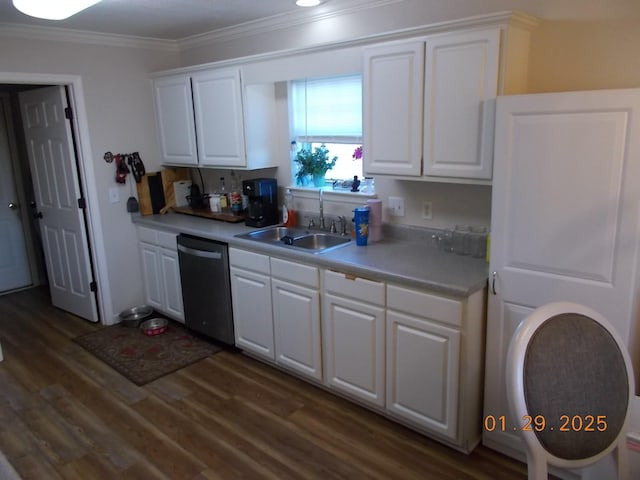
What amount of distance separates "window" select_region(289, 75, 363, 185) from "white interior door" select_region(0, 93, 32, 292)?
329 centimetres

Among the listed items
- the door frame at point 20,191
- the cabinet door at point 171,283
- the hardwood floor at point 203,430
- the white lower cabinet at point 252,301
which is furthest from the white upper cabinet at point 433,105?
the door frame at point 20,191

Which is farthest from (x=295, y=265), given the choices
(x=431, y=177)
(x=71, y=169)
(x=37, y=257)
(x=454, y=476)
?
(x=37, y=257)

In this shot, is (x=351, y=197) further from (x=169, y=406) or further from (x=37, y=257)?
(x=37, y=257)

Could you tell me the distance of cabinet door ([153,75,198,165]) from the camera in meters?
3.96

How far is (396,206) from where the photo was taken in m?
3.12

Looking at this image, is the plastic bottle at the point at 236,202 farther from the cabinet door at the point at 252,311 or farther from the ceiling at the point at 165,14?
the ceiling at the point at 165,14

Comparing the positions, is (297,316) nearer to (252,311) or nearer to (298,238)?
(252,311)

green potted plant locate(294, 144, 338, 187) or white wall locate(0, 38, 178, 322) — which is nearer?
green potted plant locate(294, 144, 338, 187)

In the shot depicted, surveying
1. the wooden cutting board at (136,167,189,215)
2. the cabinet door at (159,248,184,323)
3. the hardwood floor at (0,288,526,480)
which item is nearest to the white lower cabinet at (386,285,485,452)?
the hardwood floor at (0,288,526,480)

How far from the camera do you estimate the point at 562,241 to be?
2.02m

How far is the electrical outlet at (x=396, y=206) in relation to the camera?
3100 mm

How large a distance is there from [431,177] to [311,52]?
45.4 inches

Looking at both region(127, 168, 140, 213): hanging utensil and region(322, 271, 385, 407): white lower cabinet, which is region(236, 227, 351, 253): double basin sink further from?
region(127, 168, 140, 213): hanging utensil

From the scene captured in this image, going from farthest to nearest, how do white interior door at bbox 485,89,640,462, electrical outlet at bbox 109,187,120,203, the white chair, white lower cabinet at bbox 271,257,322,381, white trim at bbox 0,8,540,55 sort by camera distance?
electrical outlet at bbox 109,187,120,203
white lower cabinet at bbox 271,257,322,381
white trim at bbox 0,8,540,55
white interior door at bbox 485,89,640,462
the white chair
